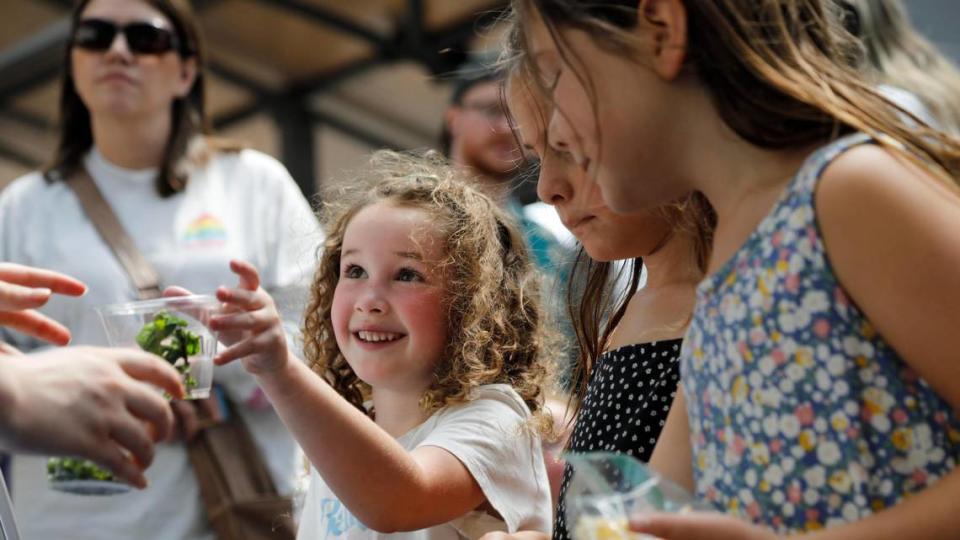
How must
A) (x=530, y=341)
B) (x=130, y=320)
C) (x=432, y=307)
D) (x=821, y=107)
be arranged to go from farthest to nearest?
1. (x=530, y=341)
2. (x=432, y=307)
3. (x=130, y=320)
4. (x=821, y=107)

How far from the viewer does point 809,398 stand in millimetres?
1162

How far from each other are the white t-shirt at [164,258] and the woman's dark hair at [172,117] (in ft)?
0.14

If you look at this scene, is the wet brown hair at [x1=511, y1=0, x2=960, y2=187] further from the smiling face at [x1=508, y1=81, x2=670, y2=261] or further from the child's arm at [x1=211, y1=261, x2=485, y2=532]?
the child's arm at [x1=211, y1=261, x2=485, y2=532]

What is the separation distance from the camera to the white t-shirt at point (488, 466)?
172 cm

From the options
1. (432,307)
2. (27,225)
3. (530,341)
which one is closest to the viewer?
(432,307)

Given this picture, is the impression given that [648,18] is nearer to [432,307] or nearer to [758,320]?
[758,320]

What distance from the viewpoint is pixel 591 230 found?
5.52 ft

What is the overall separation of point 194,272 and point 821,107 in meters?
1.68

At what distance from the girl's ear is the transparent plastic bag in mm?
425

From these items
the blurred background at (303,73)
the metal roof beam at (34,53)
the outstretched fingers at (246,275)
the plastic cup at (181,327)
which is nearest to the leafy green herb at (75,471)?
the plastic cup at (181,327)

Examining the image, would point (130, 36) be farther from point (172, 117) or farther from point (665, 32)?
point (665, 32)

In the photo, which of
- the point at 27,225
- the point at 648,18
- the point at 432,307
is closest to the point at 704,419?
the point at 648,18

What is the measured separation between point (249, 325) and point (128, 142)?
A: 1.59m

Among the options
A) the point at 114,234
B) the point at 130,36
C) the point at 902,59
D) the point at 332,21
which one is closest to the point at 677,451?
the point at 902,59
